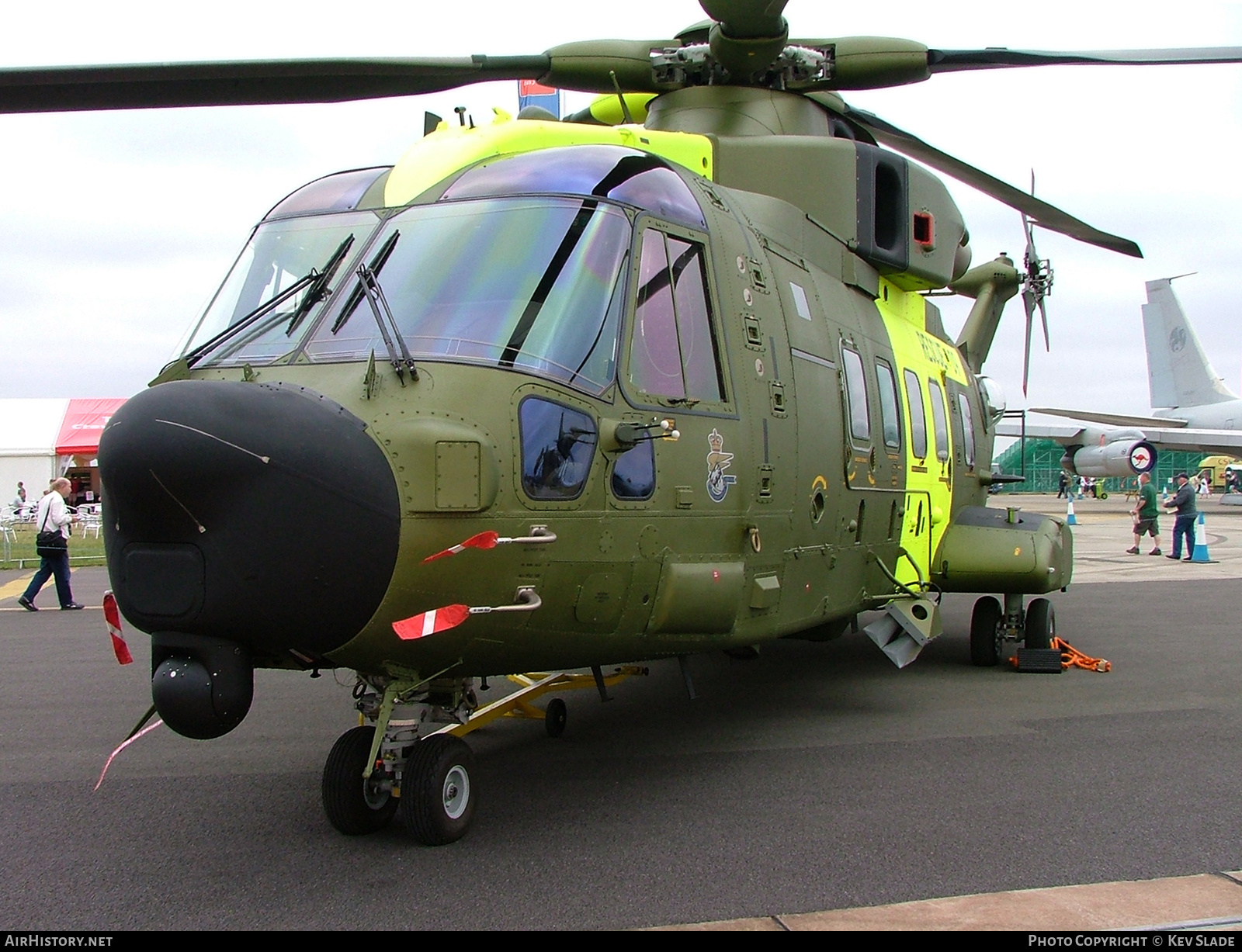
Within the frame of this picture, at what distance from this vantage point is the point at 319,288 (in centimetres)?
478

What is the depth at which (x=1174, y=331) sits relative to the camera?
42.3 metres

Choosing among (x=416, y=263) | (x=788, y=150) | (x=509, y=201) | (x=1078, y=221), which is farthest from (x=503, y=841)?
(x=1078, y=221)

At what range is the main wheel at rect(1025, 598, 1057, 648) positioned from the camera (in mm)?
9250

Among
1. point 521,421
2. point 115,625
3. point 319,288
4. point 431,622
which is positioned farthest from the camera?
point 319,288

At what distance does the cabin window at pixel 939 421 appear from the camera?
347 inches

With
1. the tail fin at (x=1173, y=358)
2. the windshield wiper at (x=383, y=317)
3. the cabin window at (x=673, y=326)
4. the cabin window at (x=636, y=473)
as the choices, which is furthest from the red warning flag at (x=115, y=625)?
the tail fin at (x=1173, y=358)

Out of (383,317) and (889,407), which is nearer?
(383,317)

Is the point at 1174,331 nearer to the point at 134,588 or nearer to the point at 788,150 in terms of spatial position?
the point at 788,150

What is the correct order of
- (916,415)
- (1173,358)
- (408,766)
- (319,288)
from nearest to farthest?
(408,766)
(319,288)
(916,415)
(1173,358)

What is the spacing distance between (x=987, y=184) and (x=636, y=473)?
615 cm

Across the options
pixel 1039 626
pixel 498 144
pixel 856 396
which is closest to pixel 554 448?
pixel 498 144

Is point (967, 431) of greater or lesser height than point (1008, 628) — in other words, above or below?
above

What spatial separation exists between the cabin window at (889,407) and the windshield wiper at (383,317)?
407 centimetres

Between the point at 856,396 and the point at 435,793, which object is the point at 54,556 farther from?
the point at 435,793
